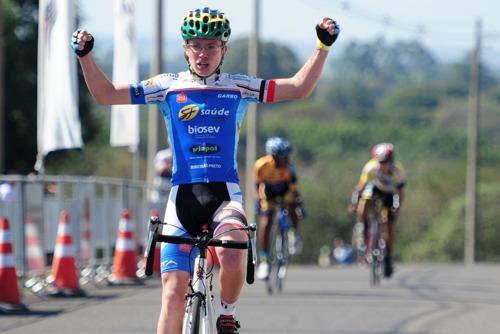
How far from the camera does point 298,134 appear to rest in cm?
15300

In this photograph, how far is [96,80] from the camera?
891 cm

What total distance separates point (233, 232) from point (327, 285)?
12.6 meters

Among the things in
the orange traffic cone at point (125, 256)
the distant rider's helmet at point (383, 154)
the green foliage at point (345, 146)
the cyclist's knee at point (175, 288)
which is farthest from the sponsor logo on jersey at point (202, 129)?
the green foliage at point (345, 146)

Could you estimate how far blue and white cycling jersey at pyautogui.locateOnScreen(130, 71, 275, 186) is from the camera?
29.1ft

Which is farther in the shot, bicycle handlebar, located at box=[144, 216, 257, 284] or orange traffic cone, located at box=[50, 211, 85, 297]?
orange traffic cone, located at box=[50, 211, 85, 297]

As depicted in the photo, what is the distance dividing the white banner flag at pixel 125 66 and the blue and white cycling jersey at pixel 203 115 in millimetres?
14202

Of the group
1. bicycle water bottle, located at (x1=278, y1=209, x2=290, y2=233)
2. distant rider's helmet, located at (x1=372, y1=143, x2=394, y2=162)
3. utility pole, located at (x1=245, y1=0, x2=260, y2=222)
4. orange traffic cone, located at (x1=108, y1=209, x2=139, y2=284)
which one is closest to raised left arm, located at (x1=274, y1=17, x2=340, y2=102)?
bicycle water bottle, located at (x1=278, y1=209, x2=290, y2=233)

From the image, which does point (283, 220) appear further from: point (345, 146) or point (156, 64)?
point (345, 146)

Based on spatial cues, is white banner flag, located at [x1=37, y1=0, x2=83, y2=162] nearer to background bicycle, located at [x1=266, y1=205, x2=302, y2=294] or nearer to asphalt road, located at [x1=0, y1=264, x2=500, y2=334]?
asphalt road, located at [x1=0, y1=264, x2=500, y2=334]

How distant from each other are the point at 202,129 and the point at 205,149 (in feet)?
0.40

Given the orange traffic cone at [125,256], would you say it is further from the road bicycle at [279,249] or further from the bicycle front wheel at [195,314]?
the bicycle front wheel at [195,314]

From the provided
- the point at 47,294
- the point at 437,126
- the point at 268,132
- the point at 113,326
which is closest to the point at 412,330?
the point at 113,326

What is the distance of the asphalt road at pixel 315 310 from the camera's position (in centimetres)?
1397

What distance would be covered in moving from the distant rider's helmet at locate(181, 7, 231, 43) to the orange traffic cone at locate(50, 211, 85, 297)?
8.60 meters
